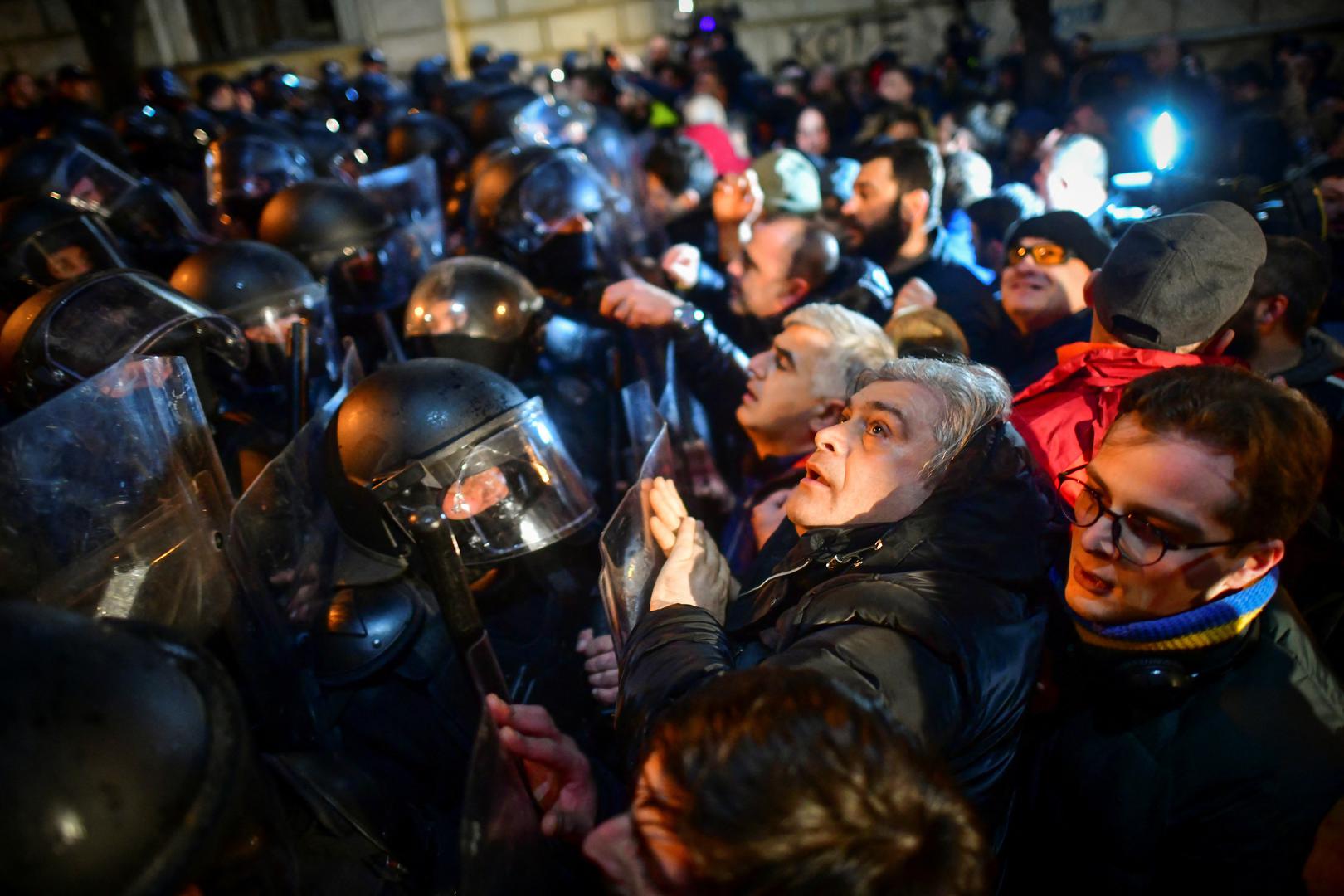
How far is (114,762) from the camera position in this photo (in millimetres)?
911

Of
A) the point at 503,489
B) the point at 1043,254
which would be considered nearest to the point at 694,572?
the point at 503,489

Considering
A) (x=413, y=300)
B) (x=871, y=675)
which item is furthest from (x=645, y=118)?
(x=871, y=675)

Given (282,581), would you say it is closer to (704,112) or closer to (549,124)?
(549,124)

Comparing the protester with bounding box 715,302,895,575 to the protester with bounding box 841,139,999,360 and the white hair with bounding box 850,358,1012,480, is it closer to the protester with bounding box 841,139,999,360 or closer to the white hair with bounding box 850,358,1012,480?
the white hair with bounding box 850,358,1012,480

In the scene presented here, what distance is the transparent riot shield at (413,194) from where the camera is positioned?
561 centimetres

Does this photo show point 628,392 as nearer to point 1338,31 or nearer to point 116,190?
point 116,190

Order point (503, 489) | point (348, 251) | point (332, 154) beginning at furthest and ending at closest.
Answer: point (332, 154) → point (348, 251) → point (503, 489)

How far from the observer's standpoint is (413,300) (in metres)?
3.51

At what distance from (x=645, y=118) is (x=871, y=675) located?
374 inches

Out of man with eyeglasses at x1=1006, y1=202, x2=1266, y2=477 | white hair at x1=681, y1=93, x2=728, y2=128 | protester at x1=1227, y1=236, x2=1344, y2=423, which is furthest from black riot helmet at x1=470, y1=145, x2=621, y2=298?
white hair at x1=681, y1=93, x2=728, y2=128

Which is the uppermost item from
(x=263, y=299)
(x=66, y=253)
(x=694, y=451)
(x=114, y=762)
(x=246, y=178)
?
(x=246, y=178)

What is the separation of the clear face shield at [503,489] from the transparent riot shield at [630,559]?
0.51m

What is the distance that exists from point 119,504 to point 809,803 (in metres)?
1.88

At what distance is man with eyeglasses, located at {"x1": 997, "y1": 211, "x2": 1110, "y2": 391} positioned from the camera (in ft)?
10.2
